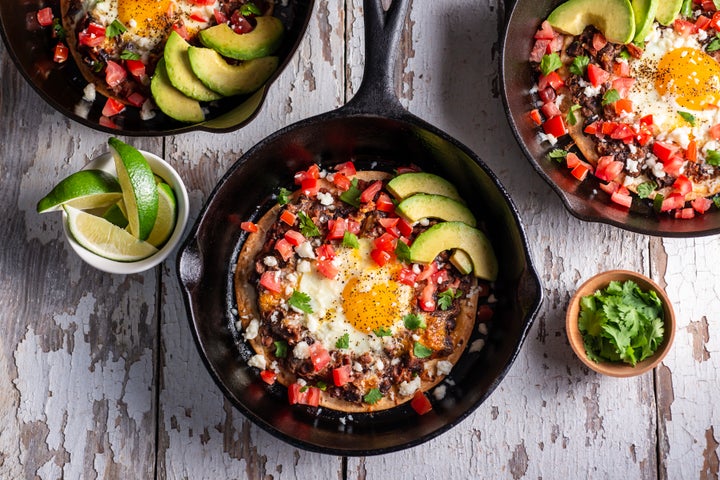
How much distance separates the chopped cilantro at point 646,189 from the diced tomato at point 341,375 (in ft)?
6.87

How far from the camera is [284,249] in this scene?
4.25 m

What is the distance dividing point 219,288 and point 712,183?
3.15m

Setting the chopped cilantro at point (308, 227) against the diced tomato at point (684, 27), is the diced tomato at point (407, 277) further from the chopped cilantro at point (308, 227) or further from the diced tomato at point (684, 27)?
the diced tomato at point (684, 27)

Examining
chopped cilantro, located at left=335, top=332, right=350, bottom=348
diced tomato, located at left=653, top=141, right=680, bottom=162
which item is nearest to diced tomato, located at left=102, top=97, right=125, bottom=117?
chopped cilantro, located at left=335, top=332, right=350, bottom=348

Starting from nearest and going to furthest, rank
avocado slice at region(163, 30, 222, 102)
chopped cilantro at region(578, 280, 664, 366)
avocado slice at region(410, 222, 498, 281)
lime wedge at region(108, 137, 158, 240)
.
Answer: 1. lime wedge at region(108, 137, 158, 240)
2. avocado slice at region(410, 222, 498, 281)
3. chopped cilantro at region(578, 280, 664, 366)
4. avocado slice at region(163, 30, 222, 102)

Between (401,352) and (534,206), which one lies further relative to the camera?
(534,206)

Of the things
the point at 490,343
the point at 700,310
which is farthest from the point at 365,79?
the point at 700,310

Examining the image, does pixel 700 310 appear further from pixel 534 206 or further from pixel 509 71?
pixel 509 71

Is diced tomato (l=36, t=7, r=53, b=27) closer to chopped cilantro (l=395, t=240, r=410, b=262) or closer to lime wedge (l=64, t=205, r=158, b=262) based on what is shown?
lime wedge (l=64, t=205, r=158, b=262)

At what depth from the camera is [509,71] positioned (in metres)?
4.36

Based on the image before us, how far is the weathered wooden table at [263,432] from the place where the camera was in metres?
4.54

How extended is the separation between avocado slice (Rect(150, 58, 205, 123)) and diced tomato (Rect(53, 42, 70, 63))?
696 millimetres

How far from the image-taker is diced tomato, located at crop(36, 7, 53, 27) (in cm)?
459

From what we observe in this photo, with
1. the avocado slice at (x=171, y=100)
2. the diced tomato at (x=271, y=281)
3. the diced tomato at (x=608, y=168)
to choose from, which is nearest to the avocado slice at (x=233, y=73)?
the avocado slice at (x=171, y=100)
